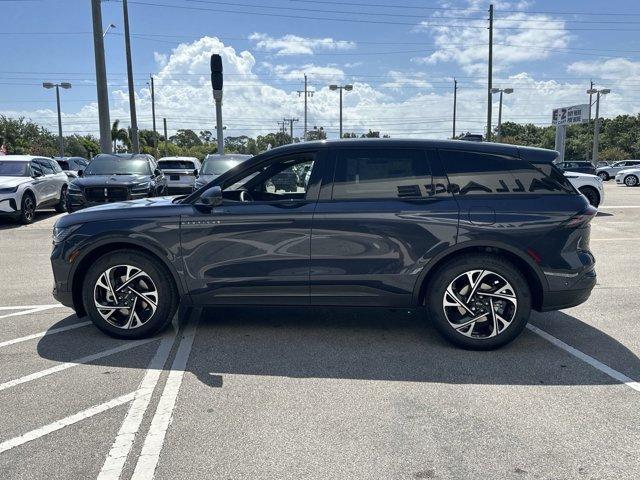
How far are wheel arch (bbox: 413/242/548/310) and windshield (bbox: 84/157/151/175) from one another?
10772 mm

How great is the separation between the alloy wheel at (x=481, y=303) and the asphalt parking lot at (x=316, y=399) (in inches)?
9.0

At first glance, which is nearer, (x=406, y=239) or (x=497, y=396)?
(x=497, y=396)

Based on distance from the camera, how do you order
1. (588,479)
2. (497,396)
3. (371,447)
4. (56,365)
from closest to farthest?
(588,479) → (371,447) → (497,396) → (56,365)

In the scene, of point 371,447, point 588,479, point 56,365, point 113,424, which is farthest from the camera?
point 56,365

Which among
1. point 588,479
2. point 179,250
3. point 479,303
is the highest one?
point 179,250

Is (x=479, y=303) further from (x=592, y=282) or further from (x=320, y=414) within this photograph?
(x=320, y=414)

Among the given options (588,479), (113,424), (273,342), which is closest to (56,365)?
(113,424)

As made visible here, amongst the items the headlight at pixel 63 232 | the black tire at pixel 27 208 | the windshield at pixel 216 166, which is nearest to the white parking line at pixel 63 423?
the headlight at pixel 63 232

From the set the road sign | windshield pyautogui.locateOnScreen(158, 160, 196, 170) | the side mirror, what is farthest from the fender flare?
the road sign

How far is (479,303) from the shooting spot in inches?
171

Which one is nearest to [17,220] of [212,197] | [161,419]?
[212,197]

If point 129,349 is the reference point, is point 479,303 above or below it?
above

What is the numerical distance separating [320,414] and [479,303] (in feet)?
5.77

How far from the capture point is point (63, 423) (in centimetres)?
323
